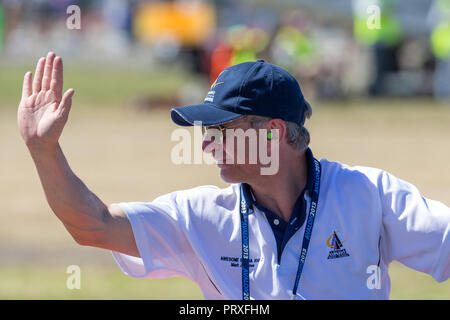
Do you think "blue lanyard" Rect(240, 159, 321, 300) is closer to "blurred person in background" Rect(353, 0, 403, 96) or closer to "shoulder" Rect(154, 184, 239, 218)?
"shoulder" Rect(154, 184, 239, 218)

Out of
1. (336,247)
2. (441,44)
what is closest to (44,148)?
(336,247)

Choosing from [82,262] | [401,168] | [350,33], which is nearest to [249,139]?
[82,262]

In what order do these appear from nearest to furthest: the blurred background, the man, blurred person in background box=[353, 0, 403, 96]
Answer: the man, the blurred background, blurred person in background box=[353, 0, 403, 96]

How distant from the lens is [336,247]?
11.0 feet

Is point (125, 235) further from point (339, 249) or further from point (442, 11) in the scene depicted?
point (442, 11)

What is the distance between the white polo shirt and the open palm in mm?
477

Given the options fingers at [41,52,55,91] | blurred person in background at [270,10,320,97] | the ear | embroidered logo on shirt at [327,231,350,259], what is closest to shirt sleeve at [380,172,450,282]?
embroidered logo on shirt at [327,231,350,259]

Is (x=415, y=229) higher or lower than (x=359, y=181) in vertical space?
lower

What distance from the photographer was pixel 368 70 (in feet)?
77.9

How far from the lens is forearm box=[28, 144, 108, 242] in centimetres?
320

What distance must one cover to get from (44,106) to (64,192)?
354 millimetres

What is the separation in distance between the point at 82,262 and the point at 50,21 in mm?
30314

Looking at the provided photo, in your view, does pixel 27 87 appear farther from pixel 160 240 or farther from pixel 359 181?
pixel 359 181

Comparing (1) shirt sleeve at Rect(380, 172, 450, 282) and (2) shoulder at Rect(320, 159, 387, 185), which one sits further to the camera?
(2) shoulder at Rect(320, 159, 387, 185)
